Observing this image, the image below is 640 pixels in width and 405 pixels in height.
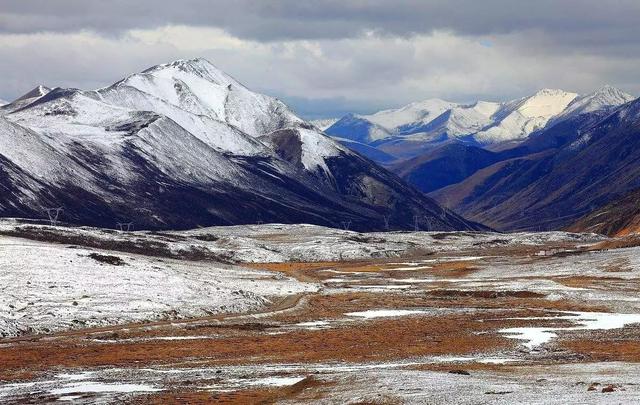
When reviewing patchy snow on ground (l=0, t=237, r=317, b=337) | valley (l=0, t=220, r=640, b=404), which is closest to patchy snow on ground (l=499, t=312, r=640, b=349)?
valley (l=0, t=220, r=640, b=404)

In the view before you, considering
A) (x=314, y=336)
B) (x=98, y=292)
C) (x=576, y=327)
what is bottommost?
(x=576, y=327)

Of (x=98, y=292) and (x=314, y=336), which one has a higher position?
(x=98, y=292)

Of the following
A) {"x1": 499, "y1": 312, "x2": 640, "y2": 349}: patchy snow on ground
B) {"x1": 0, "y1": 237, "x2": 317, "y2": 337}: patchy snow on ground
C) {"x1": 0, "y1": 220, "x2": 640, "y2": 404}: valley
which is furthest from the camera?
{"x1": 0, "y1": 237, "x2": 317, "y2": 337}: patchy snow on ground

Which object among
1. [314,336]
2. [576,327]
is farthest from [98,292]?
[576,327]

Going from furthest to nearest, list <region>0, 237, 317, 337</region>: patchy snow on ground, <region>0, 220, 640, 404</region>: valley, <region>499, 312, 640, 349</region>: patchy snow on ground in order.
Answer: <region>0, 237, 317, 337</region>: patchy snow on ground → <region>499, 312, 640, 349</region>: patchy snow on ground → <region>0, 220, 640, 404</region>: valley

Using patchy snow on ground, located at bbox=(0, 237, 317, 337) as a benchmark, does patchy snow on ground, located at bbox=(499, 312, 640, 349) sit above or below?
below

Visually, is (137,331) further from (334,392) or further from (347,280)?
(347,280)

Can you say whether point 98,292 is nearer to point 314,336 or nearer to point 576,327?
point 314,336

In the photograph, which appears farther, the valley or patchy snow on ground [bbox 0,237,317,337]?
patchy snow on ground [bbox 0,237,317,337]

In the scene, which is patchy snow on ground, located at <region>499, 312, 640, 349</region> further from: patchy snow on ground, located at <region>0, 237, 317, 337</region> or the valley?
patchy snow on ground, located at <region>0, 237, 317, 337</region>
